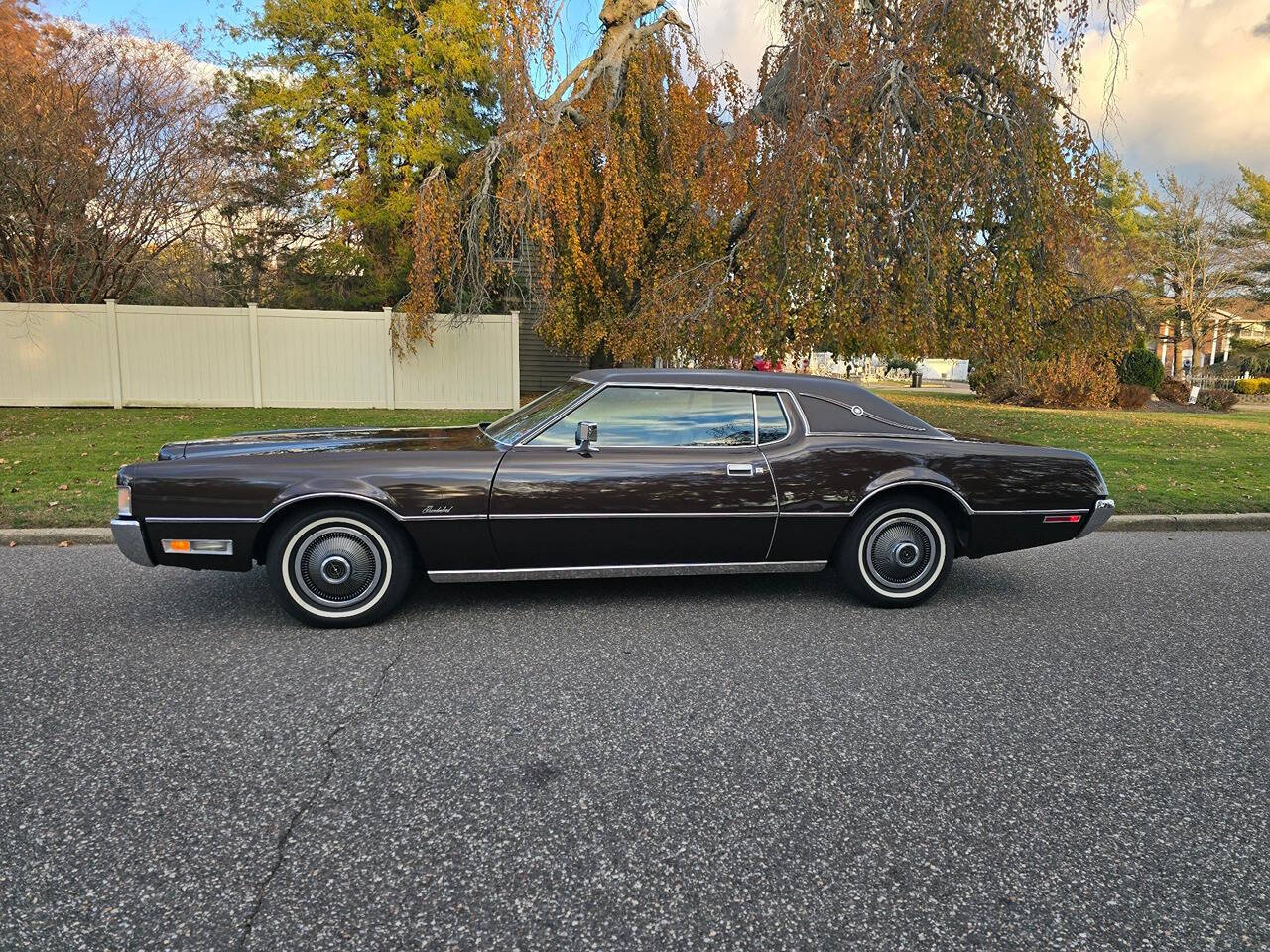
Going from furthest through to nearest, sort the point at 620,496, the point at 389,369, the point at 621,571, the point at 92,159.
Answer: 1. the point at 389,369
2. the point at 92,159
3. the point at 621,571
4. the point at 620,496

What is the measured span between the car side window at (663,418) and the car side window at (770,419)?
0.15ft

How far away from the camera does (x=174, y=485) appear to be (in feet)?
12.0

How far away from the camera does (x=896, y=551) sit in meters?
4.19

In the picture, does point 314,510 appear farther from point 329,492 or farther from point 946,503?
point 946,503

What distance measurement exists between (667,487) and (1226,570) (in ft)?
13.6

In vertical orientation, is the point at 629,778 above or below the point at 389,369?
below

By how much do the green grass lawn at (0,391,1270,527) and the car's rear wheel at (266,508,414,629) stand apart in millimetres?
3071

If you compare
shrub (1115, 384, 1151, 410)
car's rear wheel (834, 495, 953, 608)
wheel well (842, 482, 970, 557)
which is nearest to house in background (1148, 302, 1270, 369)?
shrub (1115, 384, 1151, 410)

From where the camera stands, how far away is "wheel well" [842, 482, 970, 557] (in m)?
4.17

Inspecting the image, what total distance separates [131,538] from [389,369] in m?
10.8

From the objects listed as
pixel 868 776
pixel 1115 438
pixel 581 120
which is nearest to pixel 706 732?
pixel 868 776

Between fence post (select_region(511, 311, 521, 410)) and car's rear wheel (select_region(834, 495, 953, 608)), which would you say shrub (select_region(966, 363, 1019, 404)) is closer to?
fence post (select_region(511, 311, 521, 410))

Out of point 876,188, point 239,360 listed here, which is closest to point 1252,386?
point 876,188

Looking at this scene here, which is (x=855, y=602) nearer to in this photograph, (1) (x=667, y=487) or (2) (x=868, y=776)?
(1) (x=667, y=487)
